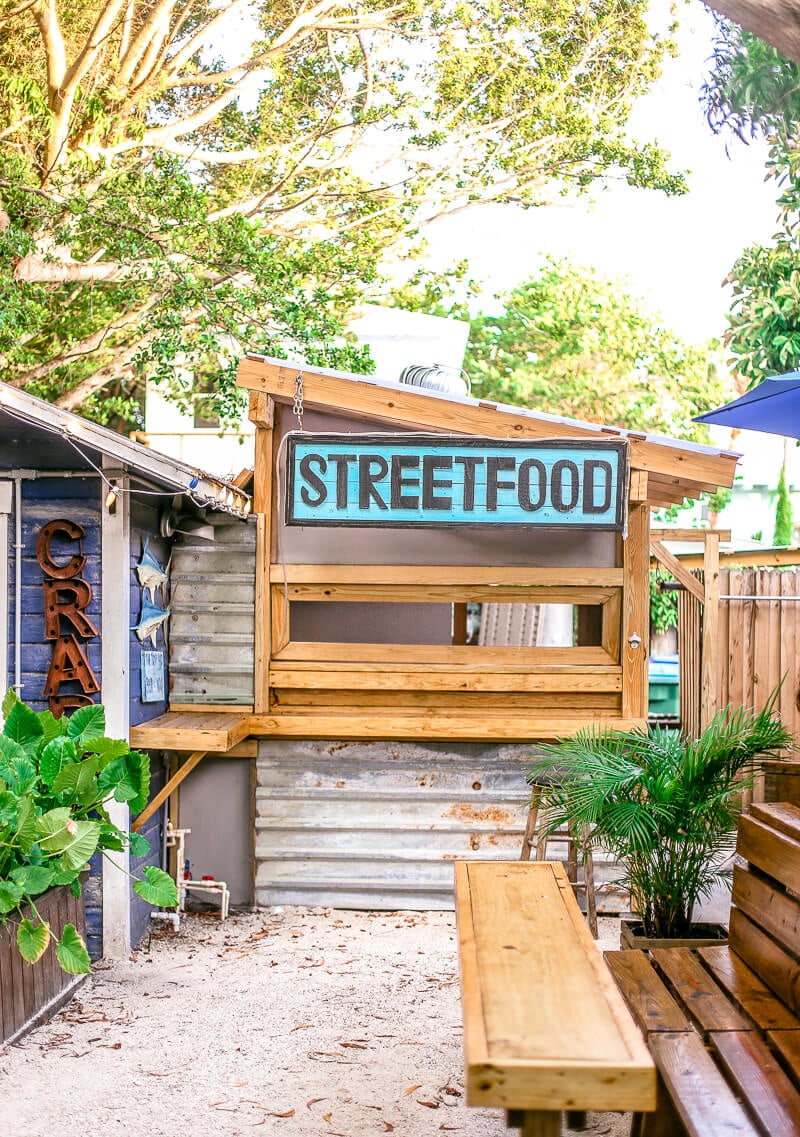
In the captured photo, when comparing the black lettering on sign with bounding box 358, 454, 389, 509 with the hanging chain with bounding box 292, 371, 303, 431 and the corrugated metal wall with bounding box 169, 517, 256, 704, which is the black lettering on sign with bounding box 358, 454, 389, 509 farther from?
the corrugated metal wall with bounding box 169, 517, 256, 704

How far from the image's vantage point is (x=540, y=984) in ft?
9.59

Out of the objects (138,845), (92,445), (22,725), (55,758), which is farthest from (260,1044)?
(92,445)

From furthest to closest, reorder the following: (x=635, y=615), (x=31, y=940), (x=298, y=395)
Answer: (x=635, y=615) < (x=298, y=395) < (x=31, y=940)

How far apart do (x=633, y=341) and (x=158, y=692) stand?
718 inches

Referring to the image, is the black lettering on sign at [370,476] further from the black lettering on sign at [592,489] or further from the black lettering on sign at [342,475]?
the black lettering on sign at [592,489]

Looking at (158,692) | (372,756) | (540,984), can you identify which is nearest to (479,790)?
(372,756)

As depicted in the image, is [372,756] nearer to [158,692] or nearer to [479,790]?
[479,790]

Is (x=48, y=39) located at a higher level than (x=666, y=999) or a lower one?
higher

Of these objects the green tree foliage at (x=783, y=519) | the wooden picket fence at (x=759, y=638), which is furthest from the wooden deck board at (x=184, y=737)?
the green tree foliage at (x=783, y=519)

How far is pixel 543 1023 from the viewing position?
264 cm

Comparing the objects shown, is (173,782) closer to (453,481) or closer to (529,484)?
(453,481)

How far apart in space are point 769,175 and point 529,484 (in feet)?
30.9

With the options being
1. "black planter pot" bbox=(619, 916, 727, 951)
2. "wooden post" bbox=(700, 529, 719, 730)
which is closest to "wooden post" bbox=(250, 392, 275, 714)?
"black planter pot" bbox=(619, 916, 727, 951)

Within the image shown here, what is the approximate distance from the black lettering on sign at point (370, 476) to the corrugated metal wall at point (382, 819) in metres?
1.73
